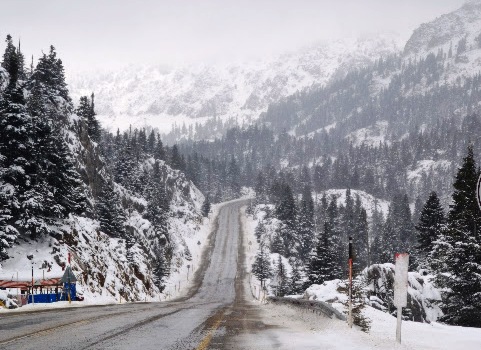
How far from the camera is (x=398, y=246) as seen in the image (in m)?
95.6

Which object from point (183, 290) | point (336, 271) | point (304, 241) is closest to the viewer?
point (336, 271)

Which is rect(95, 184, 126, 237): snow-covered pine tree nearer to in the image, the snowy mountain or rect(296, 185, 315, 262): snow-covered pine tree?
the snowy mountain

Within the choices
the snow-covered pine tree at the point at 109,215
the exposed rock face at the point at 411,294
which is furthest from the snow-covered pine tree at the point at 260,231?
the exposed rock face at the point at 411,294

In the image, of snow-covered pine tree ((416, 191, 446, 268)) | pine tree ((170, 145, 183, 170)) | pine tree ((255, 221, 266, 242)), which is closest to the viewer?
snow-covered pine tree ((416, 191, 446, 268))

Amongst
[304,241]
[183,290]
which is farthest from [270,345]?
[304,241]

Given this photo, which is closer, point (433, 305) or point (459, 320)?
point (459, 320)

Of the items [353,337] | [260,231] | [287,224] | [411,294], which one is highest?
[353,337]

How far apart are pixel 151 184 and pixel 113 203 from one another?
4694 centimetres

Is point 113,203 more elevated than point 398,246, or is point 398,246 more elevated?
point 113,203

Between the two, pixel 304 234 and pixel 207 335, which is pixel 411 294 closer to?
pixel 207 335

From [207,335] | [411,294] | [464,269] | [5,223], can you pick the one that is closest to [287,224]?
[411,294]

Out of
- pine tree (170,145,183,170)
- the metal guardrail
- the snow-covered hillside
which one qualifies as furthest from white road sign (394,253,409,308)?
pine tree (170,145,183,170)

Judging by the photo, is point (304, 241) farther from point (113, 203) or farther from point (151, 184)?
point (113, 203)

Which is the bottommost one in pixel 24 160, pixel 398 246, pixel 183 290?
pixel 183 290
